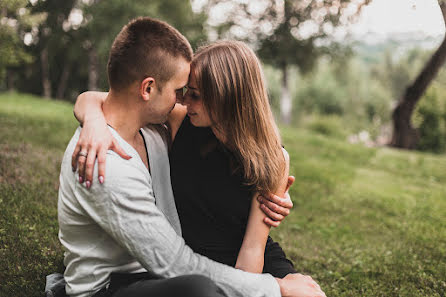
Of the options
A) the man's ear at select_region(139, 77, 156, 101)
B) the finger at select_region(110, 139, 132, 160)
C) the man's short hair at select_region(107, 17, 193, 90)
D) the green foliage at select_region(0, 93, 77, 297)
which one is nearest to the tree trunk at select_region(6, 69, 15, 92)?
the green foliage at select_region(0, 93, 77, 297)

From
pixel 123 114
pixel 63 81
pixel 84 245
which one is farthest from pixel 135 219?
pixel 63 81

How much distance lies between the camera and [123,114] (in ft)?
7.96

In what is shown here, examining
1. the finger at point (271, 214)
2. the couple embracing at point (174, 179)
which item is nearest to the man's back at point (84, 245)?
the couple embracing at point (174, 179)

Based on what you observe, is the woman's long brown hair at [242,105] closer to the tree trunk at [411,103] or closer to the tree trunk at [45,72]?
the tree trunk at [411,103]

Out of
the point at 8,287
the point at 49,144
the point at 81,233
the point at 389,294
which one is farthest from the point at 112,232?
the point at 49,144

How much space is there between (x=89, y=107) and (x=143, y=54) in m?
0.49

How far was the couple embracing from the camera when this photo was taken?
2.01 m

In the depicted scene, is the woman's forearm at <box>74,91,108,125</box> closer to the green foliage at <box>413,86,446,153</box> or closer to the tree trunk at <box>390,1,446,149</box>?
the tree trunk at <box>390,1,446,149</box>

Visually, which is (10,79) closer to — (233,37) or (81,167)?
(233,37)

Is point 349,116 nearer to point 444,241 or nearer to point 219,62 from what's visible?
point 444,241

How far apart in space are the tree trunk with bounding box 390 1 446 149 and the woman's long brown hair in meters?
10.1

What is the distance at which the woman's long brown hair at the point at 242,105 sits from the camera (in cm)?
251

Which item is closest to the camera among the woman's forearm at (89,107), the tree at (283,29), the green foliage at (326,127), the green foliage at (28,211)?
the woman's forearm at (89,107)

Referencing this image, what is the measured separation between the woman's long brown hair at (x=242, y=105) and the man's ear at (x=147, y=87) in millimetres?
Result: 316
